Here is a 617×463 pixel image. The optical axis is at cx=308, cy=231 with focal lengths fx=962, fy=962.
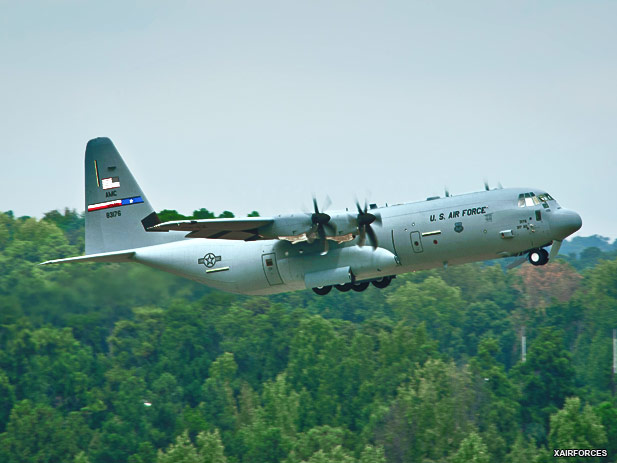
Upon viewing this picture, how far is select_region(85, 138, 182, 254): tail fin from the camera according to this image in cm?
3841

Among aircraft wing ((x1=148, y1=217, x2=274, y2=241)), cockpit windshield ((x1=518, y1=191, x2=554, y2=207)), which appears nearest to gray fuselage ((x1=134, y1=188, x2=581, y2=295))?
cockpit windshield ((x1=518, y1=191, x2=554, y2=207))

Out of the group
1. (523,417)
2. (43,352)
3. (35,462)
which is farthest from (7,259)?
(523,417)

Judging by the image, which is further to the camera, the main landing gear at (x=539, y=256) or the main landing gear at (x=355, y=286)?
the main landing gear at (x=355, y=286)

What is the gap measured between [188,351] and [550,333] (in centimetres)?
3077

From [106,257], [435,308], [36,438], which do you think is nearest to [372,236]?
[106,257]

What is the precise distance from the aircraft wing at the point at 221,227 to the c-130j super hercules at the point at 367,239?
0.11 feet

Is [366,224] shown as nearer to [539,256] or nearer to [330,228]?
[330,228]

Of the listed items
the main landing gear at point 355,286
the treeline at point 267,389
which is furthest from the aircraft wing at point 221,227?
the treeline at point 267,389

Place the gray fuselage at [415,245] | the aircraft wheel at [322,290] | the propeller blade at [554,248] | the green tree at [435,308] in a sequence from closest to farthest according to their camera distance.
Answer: the gray fuselage at [415,245]
the propeller blade at [554,248]
the aircraft wheel at [322,290]
the green tree at [435,308]

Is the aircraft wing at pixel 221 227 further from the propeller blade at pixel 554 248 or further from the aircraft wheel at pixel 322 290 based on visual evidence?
the propeller blade at pixel 554 248

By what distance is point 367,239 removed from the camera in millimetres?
33031

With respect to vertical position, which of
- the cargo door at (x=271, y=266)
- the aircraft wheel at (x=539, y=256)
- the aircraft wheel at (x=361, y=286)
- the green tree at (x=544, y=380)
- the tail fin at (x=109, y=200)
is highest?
the tail fin at (x=109, y=200)

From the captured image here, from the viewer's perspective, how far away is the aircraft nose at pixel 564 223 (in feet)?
104

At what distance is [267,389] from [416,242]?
47.7m
